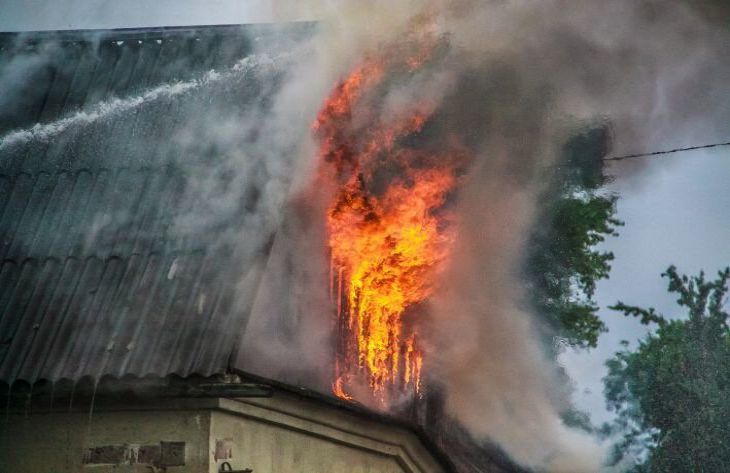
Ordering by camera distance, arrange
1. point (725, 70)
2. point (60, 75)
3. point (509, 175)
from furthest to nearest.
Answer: point (509, 175), point (60, 75), point (725, 70)

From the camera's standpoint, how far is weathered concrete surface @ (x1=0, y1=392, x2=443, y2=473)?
8.01 metres

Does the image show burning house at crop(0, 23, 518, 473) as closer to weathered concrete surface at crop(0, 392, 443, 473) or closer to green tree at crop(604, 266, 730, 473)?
weathered concrete surface at crop(0, 392, 443, 473)

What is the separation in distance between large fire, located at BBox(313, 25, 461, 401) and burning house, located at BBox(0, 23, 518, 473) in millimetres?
31

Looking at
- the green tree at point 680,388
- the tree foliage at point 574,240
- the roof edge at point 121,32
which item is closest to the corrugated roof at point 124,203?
the roof edge at point 121,32

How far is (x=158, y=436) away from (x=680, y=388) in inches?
748

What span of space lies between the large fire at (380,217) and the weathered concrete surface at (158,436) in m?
1.70

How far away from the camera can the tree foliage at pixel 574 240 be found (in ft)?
45.1

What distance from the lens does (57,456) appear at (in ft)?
26.8

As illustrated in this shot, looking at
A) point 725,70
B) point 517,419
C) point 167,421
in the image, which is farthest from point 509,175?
point 167,421

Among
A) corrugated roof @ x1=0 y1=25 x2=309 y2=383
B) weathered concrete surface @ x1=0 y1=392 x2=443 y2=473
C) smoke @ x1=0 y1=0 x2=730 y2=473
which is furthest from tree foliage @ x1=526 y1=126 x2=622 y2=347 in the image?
weathered concrete surface @ x1=0 y1=392 x2=443 y2=473

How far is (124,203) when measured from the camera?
9875 mm

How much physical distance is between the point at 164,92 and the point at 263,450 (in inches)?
191

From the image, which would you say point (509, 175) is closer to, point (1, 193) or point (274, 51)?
point (274, 51)

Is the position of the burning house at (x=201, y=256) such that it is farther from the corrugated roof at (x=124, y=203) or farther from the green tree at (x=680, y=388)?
the green tree at (x=680, y=388)
